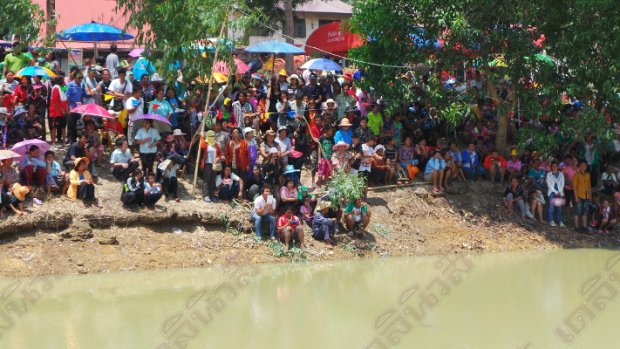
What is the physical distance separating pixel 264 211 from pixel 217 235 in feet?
3.16

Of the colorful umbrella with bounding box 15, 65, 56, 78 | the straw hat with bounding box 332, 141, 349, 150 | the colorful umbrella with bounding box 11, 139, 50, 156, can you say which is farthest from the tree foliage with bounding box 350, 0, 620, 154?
the colorful umbrella with bounding box 11, 139, 50, 156

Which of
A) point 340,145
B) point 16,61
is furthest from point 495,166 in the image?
point 16,61

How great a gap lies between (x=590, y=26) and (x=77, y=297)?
Result: 39.2 ft

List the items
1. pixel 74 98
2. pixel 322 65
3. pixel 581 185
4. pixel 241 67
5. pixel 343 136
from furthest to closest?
1. pixel 241 67
2. pixel 322 65
3. pixel 581 185
4. pixel 343 136
5. pixel 74 98

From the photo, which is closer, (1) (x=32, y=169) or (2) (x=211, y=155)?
(1) (x=32, y=169)

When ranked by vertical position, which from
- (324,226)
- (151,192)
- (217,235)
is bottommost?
(217,235)

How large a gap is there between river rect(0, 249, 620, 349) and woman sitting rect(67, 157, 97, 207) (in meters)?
1.67

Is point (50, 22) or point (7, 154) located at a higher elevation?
point (50, 22)

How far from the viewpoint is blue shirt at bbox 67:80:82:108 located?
59.2ft

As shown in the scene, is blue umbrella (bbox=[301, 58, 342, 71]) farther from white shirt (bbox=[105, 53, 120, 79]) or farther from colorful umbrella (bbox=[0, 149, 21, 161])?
colorful umbrella (bbox=[0, 149, 21, 161])

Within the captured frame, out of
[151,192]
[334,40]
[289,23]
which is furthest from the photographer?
[289,23]

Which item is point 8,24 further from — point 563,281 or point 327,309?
Answer: point 563,281

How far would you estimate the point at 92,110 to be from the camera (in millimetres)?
17141

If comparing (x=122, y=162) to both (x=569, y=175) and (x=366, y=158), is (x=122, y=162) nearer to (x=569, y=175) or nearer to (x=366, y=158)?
(x=366, y=158)
